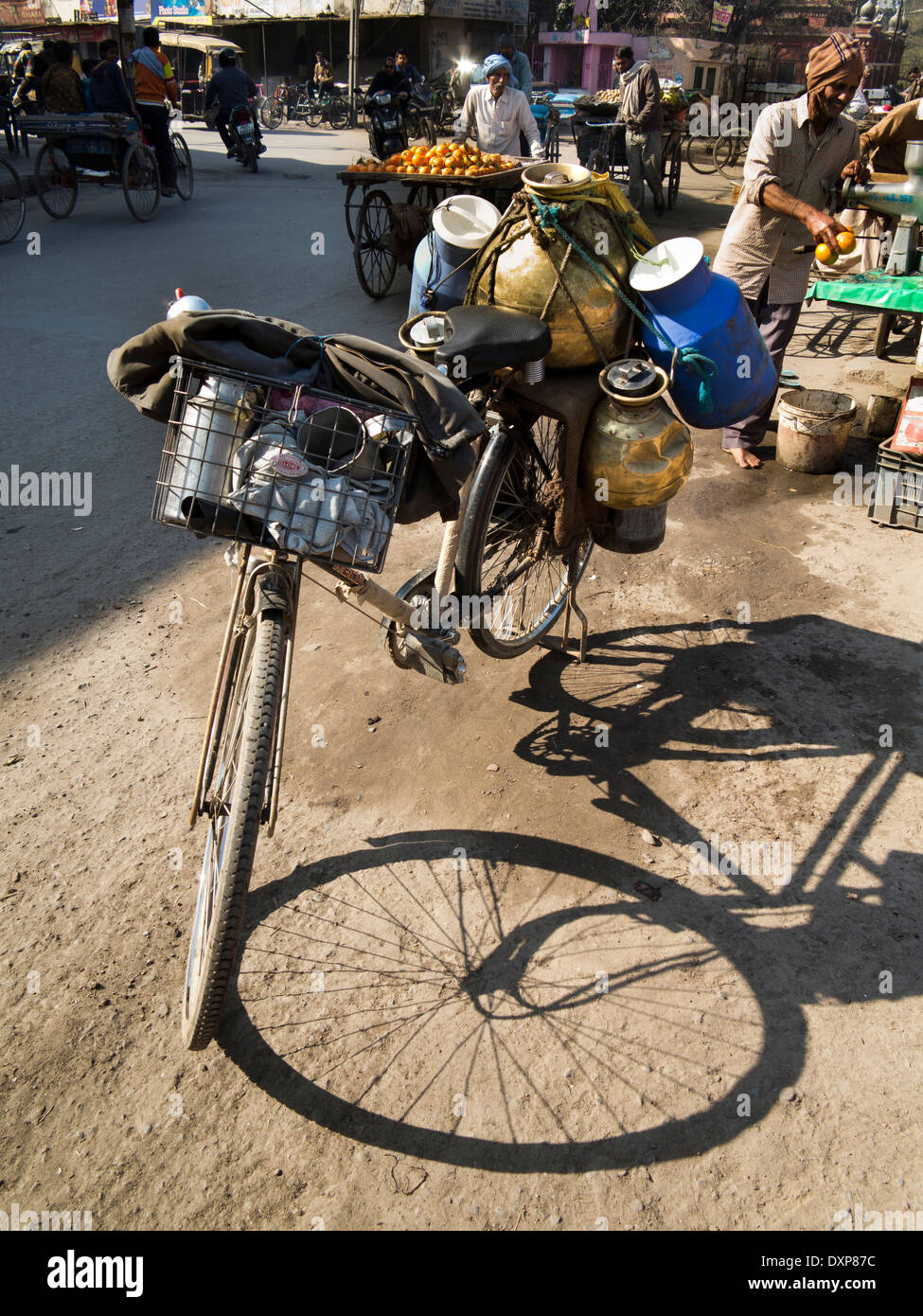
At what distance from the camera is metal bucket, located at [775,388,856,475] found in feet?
17.1

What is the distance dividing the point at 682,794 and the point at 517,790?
22.5 inches

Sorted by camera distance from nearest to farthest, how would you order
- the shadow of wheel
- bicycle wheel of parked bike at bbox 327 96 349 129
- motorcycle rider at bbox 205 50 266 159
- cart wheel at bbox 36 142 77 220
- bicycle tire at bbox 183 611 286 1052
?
1. bicycle tire at bbox 183 611 286 1052
2. the shadow of wheel
3. cart wheel at bbox 36 142 77 220
4. motorcycle rider at bbox 205 50 266 159
5. bicycle wheel of parked bike at bbox 327 96 349 129

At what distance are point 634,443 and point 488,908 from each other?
5.02 feet

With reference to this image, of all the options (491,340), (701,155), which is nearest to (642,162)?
(701,155)

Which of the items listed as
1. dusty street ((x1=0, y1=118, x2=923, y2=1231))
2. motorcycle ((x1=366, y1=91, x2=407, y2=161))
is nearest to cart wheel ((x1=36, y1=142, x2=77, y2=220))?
motorcycle ((x1=366, y1=91, x2=407, y2=161))

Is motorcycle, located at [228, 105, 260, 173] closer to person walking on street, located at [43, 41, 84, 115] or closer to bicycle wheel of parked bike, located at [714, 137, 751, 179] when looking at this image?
person walking on street, located at [43, 41, 84, 115]

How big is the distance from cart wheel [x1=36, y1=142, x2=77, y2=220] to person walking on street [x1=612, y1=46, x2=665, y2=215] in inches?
267

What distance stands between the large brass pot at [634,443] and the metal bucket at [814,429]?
8.56 feet

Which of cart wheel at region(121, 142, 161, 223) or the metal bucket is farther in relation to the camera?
cart wheel at region(121, 142, 161, 223)

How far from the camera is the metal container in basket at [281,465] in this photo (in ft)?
6.49

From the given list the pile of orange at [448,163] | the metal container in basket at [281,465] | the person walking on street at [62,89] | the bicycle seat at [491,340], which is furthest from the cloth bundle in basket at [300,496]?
the person walking on street at [62,89]

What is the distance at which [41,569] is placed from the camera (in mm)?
4238

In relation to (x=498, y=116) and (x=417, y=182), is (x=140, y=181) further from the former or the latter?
(x=417, y=182)
